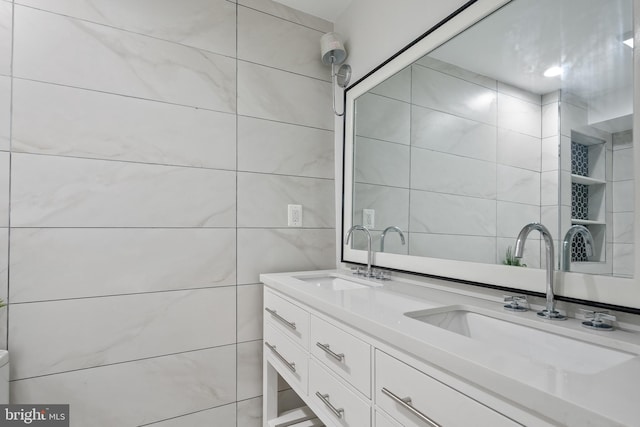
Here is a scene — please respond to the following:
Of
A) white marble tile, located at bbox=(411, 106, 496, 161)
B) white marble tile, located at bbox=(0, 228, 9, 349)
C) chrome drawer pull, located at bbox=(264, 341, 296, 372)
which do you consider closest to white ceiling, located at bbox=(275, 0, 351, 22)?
white marble tile, located at bbox=(411, 106, 496, 161)

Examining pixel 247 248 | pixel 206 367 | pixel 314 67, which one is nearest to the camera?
pixel 206 367

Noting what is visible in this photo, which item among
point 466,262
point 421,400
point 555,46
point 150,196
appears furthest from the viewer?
point 150,196

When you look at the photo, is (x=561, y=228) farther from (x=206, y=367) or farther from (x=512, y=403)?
(x=206, y=367)

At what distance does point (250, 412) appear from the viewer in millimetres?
1719

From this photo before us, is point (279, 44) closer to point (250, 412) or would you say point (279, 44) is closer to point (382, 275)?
point (382, 275)

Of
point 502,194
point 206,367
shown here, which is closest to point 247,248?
point 206,367

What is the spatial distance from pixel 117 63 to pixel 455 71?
142cm

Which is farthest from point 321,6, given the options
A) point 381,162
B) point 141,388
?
point 141,388

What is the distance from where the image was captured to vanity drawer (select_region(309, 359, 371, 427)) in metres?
0.93

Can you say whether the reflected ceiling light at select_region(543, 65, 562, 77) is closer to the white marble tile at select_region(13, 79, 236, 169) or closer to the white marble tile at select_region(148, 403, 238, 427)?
the white marble tile at select_region(13, 79, 236, 169)

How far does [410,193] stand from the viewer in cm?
150

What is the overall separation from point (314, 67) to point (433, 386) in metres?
1.76

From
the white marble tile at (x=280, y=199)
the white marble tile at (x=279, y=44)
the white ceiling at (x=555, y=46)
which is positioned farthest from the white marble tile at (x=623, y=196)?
the white marble tile at (x=279, y=44)

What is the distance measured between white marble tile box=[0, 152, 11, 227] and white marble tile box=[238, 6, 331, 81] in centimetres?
109
